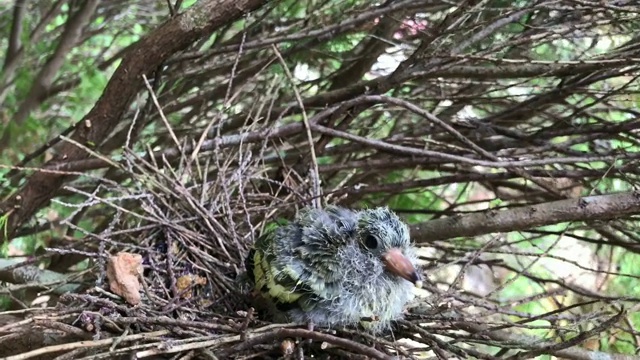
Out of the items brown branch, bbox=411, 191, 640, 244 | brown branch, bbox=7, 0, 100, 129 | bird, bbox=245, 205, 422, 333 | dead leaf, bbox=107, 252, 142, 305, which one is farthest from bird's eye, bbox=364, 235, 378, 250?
brown branch, bbox=7, 0, 100, 129

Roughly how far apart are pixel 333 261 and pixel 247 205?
0.52 m

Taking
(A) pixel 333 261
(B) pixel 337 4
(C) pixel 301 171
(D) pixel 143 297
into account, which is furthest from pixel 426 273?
(B) pixel 337 4

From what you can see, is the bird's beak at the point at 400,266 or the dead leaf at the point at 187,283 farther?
the dead leaf at the point at 187,283

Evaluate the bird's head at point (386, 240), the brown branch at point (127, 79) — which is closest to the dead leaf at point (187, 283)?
the bird's head at point (386, 240)

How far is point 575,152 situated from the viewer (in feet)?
5.61

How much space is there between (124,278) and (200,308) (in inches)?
7.4

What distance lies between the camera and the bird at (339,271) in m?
1.24

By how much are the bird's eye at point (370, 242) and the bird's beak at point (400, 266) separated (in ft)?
0.10

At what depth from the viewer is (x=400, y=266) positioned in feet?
4.10

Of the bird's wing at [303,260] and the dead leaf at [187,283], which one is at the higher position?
Result: the bird's wing at [303,260]

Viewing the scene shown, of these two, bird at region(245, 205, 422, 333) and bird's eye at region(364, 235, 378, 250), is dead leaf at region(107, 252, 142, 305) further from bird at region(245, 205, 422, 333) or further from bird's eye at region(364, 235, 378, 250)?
bird's eye at region(364, 235, 378, 250)

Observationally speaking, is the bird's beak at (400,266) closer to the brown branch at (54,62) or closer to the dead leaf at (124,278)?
the dead leaf at (124,278)

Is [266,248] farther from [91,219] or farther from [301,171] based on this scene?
[91,219]

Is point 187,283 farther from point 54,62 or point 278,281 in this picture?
point 54,62
